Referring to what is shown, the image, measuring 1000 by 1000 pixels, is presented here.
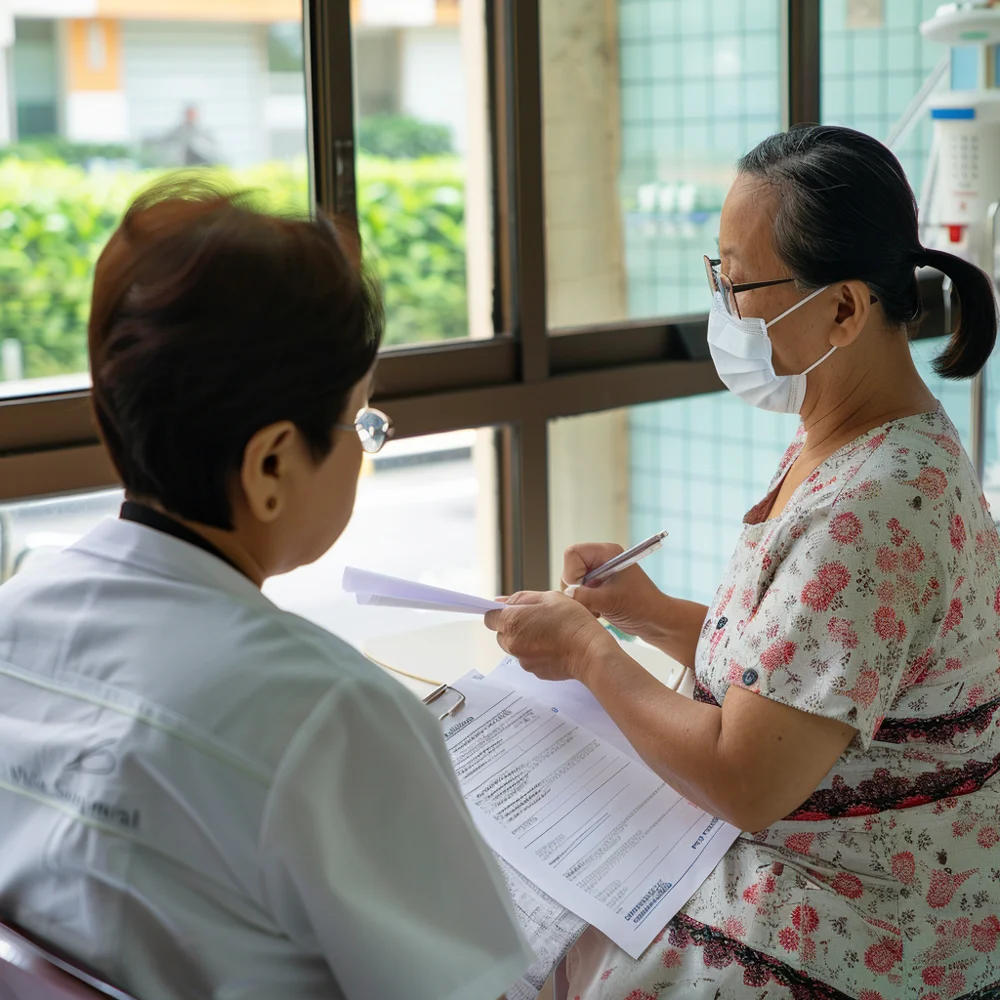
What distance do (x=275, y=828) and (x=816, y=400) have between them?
88 centimetres

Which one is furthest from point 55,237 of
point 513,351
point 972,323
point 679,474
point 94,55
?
point 679,474

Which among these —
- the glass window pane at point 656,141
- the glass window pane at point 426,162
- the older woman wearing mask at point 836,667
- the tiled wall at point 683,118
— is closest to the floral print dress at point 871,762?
the older woman wearing mask at point 836,667

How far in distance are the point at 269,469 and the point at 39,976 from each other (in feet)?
1.15

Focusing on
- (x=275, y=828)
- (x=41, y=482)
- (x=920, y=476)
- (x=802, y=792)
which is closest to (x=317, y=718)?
(x=275, y=828)

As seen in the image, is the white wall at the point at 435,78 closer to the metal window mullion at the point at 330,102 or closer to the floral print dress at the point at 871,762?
the metal window mullion at the point at 330,102

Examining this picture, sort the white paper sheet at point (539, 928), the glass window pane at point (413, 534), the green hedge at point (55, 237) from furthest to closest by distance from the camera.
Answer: the glass window pane at point (413, 534) → the green hedge at point (55, 237) → the white paper sheet at point (539, 928)

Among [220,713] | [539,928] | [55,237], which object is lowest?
[539,928]

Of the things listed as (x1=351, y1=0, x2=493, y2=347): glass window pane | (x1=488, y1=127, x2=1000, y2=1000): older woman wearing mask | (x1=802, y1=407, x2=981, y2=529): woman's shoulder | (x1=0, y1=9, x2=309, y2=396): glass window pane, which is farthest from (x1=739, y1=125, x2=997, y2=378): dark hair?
(x1=351, y1=0, x2=493, y2=347): glass window pane

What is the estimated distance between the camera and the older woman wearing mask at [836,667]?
3.65 feet

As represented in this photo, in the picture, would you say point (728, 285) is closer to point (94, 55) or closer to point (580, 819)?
point (580, 819)

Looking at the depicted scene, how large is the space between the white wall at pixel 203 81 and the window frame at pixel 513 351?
3.9 inches

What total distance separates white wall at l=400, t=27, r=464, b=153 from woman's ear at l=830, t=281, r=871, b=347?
1.29 metres

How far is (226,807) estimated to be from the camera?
72cm

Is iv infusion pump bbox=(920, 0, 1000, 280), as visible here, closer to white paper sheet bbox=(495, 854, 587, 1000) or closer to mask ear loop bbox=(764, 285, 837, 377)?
mask ear loop bbox=(764, 285, 837, 377)
